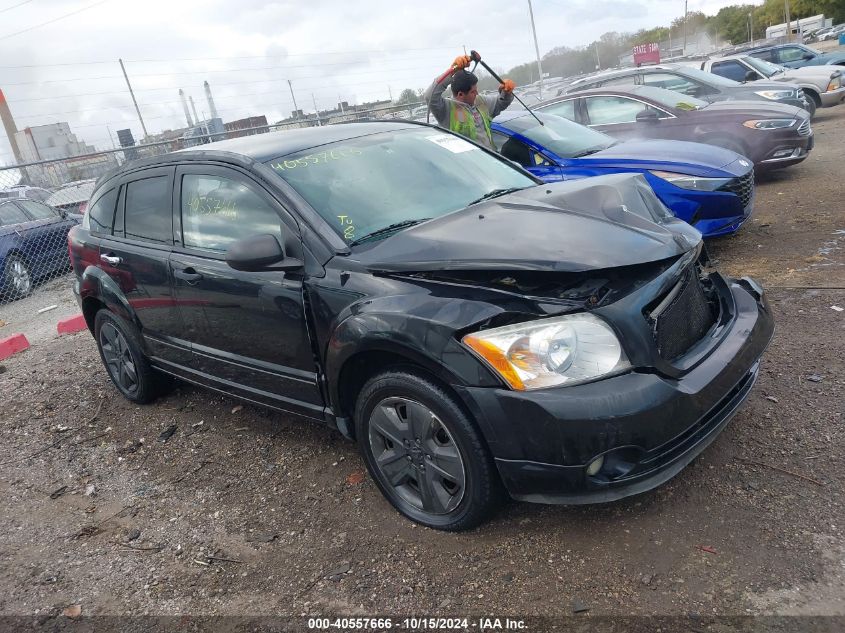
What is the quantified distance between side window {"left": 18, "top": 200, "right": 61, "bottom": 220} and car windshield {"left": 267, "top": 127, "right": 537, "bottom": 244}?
8.86 metres

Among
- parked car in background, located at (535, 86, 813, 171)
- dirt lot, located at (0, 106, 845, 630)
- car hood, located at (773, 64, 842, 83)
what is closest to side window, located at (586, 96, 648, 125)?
parked car in background, located at (535, 86, 813, 171)

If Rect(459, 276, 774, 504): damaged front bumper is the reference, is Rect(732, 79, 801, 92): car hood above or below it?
above

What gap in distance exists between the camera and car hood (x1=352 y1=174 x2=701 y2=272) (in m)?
2.48

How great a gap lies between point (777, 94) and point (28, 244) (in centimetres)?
1234

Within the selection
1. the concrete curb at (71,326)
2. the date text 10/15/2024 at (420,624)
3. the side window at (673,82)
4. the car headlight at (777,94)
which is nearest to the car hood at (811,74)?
the car headlight at (777,94)

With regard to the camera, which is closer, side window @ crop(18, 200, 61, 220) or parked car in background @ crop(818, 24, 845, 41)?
side window @ crop(18, 200, 61, 220)

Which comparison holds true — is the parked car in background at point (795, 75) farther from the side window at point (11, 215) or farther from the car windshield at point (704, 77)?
the side window at point (11, 215)

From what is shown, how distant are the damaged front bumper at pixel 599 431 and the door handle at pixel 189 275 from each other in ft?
6.09

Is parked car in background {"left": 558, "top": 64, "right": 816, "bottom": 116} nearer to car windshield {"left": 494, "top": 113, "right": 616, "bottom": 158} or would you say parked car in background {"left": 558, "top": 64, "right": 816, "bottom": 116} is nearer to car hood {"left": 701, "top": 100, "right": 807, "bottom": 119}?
car hood {"left": 701, "top": 100, "right": 807, "bottom": 119}

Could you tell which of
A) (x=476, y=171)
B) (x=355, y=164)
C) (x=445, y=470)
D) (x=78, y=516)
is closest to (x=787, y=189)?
(x=476, y=171)

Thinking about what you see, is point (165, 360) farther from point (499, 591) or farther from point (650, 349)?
point (650, 349)

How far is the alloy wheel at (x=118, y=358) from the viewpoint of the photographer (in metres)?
4.70

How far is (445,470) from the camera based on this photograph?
8.80ft

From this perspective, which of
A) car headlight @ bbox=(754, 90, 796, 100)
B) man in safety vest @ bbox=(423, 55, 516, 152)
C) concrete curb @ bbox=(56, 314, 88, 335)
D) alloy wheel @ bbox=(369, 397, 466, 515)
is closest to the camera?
alloy wheel @ bbox=(369, 397, 466, 515)
